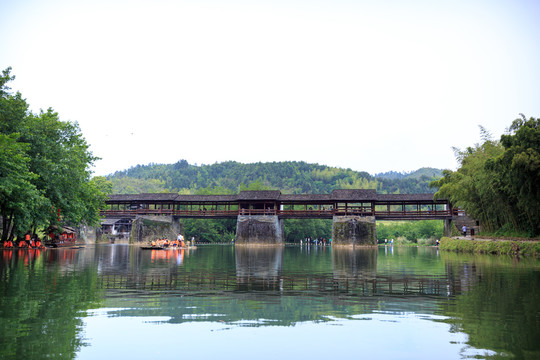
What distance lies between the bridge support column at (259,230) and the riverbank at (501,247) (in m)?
23.3

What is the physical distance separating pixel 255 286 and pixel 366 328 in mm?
5304

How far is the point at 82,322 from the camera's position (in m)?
6.90

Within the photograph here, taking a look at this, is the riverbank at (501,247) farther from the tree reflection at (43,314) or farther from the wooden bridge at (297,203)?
the tree reflection at (43,314)

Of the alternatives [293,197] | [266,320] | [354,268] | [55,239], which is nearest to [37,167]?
[55,239]

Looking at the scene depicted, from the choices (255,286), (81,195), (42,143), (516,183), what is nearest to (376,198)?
(516,183)

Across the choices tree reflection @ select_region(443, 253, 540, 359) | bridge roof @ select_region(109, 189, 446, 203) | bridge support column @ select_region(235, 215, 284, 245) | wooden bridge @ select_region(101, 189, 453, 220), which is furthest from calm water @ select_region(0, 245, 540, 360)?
bridge support column @ select_region(235, 215, 284, 245)

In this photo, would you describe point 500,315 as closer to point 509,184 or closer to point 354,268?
point 354,268

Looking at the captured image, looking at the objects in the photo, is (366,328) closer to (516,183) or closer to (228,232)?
(516,183)

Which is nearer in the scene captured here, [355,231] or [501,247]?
[501,247]

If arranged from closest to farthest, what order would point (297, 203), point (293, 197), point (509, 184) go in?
point (509, 184)
point (293, 197)
point (297, 203)

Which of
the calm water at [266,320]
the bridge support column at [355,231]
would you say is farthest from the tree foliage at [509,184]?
the calm water at [266,320]

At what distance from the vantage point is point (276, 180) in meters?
137

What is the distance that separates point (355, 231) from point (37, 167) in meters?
34.4

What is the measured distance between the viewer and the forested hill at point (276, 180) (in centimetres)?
13488
